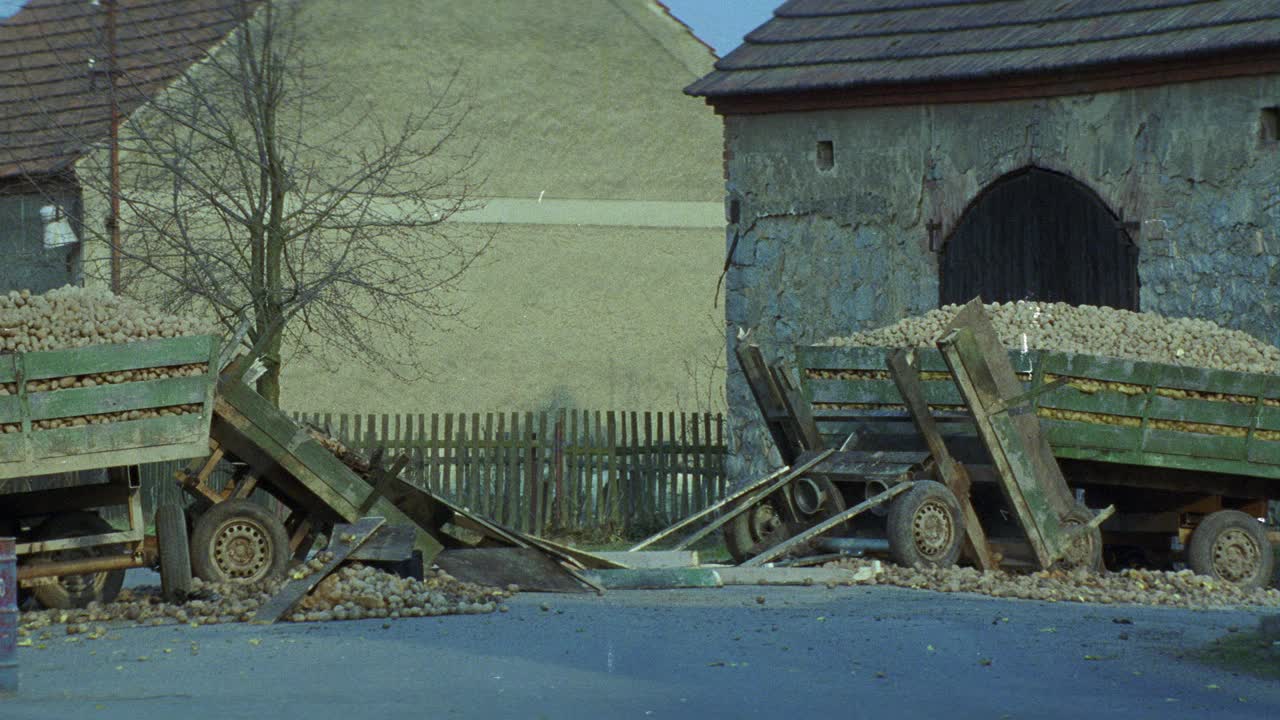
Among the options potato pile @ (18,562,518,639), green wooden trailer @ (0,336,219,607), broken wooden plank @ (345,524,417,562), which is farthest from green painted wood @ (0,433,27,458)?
broken wooden plank @ (345,524,417,562)

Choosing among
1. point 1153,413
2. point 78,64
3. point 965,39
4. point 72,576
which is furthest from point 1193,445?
point 78,64

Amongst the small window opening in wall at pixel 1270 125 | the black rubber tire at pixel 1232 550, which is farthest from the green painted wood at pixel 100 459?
the small window opening in wall at pixel 1270 125

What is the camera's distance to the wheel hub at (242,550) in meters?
11.6

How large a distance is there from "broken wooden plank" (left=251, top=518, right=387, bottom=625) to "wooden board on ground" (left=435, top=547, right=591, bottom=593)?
0.70 metres

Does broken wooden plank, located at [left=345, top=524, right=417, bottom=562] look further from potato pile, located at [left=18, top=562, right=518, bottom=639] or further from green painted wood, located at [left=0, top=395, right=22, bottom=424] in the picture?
green painted wood, located at [left=0, top=395, right=22, bottom=424]

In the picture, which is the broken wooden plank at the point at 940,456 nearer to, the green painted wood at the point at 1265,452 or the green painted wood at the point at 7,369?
the green painted wood at the point at 1265,452

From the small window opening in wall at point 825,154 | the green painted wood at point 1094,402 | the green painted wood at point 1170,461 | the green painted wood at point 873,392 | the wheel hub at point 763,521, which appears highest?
the small window opening in wall at point 825,154

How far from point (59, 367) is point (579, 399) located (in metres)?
17.6

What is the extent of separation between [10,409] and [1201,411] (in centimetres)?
751

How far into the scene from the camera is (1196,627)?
10.3 m

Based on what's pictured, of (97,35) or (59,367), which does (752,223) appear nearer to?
(97,35)

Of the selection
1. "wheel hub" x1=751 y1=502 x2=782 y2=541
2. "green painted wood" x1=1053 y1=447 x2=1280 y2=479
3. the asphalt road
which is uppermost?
"green painted wood" x1=1053 y1=447 x2=1280 y2=479

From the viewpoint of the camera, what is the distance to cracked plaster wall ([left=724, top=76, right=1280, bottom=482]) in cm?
1628

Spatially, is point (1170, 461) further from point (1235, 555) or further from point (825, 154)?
point (825, 154)
